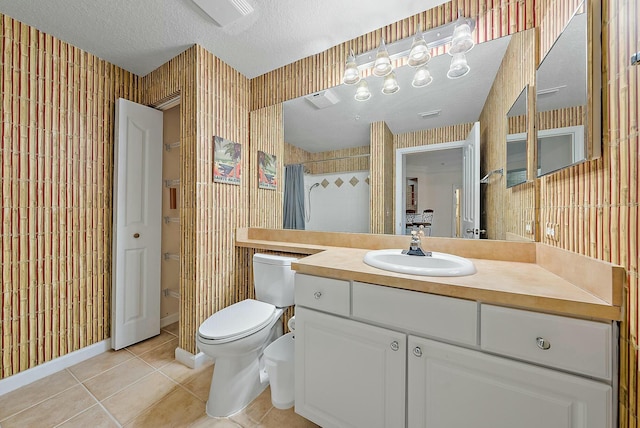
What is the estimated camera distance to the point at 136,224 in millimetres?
1966

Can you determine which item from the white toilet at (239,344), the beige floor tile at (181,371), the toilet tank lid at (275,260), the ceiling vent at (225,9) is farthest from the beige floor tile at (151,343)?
the ceiling vent at (225,9)

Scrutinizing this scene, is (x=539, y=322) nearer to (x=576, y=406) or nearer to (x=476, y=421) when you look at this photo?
(x=576, y=406)

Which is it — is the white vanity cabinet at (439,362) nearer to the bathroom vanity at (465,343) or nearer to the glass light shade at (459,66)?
the bathroom vanity at (465,343)

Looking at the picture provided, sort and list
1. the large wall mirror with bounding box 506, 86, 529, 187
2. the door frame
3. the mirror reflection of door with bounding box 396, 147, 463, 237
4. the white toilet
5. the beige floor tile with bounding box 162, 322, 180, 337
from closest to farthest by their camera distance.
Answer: the large wall mirror with bounding box 506, 86, 529, 187 < the white toilet < the mirror reflection of door with bounding box 396, 147, 463, 237 < the door frame < the beige floor tile with bounding box 162, 322, 180, 337

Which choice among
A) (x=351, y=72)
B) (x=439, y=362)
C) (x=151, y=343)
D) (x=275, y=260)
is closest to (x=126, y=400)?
(x=151, y=343)

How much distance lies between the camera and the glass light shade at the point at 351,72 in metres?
1.54

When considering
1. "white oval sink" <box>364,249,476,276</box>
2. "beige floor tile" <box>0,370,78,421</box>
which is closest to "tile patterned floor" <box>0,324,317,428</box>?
"beige floor tile" <box>0,370,78,421</box>

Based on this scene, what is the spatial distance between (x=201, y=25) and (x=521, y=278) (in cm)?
222

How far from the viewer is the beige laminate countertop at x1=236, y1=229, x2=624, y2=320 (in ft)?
2.19

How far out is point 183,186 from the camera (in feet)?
5.82

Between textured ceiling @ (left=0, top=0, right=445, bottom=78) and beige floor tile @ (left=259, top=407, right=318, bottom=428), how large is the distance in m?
2.31

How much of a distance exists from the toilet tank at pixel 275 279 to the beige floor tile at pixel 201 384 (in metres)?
0.60

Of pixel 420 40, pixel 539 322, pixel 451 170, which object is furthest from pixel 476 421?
pixel 420 40

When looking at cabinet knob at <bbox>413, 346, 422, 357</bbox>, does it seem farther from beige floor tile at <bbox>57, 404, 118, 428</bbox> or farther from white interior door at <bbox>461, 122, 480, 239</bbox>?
beige floor tile at <bbox>57, 404, 118, 428</bbox>
